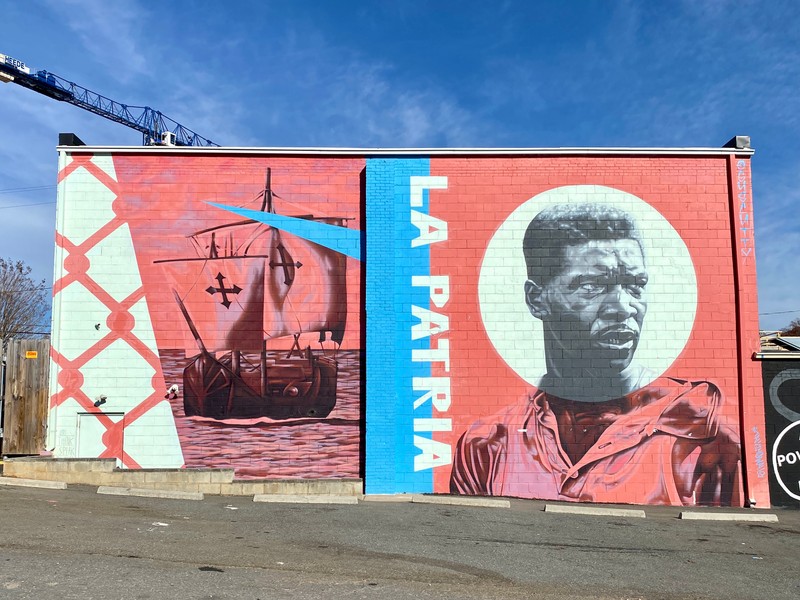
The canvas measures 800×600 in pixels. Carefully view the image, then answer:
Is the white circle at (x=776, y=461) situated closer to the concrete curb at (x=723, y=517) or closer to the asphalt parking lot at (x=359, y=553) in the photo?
the concrete curb at (x=723, y=517)

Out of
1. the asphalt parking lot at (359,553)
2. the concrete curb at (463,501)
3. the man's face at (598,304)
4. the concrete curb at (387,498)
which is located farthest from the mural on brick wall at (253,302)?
the man's face at (598,304)

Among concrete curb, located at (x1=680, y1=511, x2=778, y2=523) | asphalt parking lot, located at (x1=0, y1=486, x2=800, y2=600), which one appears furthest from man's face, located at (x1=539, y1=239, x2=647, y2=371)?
asphalt parking lot, located at (x1=0, y1=486, x2=800, y2=600)

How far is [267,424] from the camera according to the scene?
15.8m

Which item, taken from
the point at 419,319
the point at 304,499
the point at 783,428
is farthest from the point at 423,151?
the point at 783,428

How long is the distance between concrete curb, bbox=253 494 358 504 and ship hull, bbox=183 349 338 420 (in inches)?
96.2

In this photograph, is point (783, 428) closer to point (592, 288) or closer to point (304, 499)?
point (592, 288)

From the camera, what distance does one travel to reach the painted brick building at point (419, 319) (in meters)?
15.7

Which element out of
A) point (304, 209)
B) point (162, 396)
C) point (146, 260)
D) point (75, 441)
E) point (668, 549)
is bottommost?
point (668, 549)

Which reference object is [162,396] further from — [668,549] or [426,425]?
[668,549]

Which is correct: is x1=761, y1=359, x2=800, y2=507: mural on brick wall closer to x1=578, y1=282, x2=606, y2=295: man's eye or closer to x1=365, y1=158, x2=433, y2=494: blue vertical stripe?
x1=578, y1=282, x2=606, y2=295: man's eye

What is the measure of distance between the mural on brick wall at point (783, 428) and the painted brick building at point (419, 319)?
→ 0.35 m

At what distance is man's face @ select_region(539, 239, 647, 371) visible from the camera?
52.4 feet

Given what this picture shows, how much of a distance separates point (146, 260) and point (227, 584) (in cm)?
1086

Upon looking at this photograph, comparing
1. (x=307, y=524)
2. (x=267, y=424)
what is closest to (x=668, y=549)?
(x=307, y=524)
